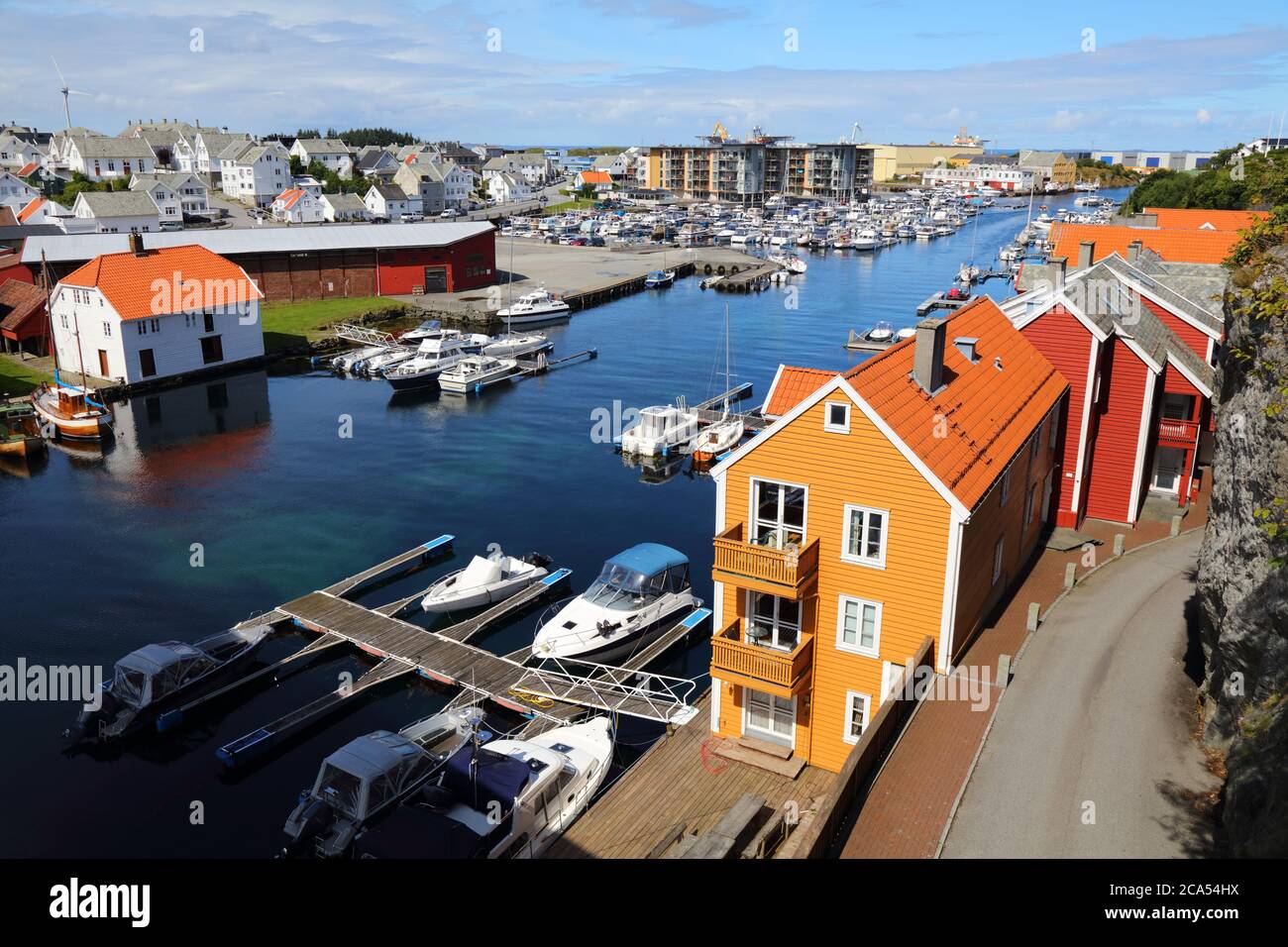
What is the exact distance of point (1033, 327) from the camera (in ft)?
101

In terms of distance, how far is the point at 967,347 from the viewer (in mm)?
26438

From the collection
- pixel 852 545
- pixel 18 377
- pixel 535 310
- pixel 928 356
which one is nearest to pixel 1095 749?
pixel 852 545

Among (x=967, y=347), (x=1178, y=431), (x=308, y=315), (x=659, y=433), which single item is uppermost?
(x=967, y=347)

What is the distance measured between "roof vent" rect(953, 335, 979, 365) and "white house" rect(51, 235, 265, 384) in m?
55.7

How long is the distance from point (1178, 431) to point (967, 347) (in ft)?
41.7

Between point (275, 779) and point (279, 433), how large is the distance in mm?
34817

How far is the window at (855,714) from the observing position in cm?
2155

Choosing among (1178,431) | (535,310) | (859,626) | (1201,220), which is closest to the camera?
(859,626)

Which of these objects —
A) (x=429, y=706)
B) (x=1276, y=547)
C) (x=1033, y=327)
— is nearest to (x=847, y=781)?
(x=1276, y=547)

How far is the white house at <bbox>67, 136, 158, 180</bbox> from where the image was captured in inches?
6437

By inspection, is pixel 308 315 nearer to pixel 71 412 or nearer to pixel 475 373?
pixel 475 373

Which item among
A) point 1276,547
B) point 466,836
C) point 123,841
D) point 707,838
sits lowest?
point 123,841

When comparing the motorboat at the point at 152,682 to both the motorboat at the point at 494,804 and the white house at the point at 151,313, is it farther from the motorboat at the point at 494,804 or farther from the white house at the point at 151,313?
the white house at the point at 151,313
